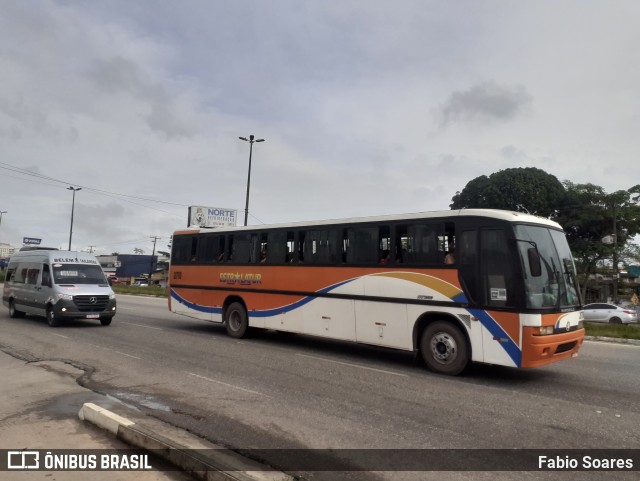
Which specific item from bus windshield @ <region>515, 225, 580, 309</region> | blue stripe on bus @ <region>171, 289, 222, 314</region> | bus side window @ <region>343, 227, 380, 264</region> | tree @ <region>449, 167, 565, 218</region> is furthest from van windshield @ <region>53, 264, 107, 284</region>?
tree @ <region>449, 167, 565, 218</region>

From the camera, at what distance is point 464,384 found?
27.6 ft

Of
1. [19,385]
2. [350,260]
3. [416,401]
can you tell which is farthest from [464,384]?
[19,385]

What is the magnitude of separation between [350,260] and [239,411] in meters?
5.01

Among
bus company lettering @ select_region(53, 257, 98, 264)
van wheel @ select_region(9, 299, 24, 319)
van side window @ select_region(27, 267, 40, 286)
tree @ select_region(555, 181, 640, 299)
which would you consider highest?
tree @ select_region(555, 181, 640, 299)

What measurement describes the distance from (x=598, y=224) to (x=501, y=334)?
115ft

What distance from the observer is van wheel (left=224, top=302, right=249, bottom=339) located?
1351 cm

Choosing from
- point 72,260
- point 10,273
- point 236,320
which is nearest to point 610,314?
point 236,320

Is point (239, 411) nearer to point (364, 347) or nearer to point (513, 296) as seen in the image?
point (513, 296)

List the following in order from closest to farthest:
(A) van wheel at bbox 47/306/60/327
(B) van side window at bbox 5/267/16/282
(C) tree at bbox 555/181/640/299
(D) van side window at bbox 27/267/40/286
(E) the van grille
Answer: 1. (E) the van grille
2. (A) van wheel at bbox 47/306/60/327
3. (D) van side window at bbox 27/267/40/286
4. (B) van side window at bbox 5/267/16/282
5. (C) tree at bbox 555/181/640/299

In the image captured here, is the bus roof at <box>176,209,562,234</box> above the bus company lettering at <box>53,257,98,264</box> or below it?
above

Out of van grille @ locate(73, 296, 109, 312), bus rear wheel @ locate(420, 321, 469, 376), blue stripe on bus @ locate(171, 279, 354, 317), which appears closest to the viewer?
bus rear wheel @ locate(420, 321, 469, 376)

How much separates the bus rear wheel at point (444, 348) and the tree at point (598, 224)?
32515mm

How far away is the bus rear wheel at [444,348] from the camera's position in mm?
8938

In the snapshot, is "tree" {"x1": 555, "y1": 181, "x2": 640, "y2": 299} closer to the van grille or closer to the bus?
the bus
